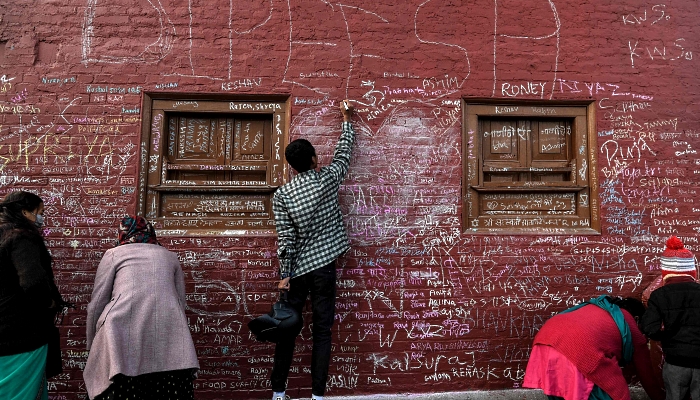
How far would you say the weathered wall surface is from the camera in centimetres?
379

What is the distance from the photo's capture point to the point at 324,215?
3.49 metres

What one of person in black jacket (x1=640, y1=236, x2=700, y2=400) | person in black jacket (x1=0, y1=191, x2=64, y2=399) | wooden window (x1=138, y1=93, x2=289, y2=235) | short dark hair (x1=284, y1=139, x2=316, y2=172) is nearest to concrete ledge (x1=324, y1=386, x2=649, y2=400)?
person in black jacket (x1=640, y1=236, x2=700, y2=400)

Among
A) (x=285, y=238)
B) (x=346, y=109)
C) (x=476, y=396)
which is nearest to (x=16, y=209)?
(x=285, y=238)

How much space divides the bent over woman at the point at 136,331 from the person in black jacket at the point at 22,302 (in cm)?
35

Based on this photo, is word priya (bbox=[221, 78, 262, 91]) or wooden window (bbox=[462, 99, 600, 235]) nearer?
word priya (bbox=[221, 78, 262, 91])

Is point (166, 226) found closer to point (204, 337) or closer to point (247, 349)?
point (204, 337)

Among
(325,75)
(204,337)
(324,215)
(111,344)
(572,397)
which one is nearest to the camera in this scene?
(111,344)

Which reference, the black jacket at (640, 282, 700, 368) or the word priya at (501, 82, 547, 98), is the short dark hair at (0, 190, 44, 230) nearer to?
the word priya at (501, 82, 547, 98)

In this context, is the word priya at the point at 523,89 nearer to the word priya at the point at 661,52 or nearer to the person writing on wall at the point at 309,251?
the word priya at the point at 661,52

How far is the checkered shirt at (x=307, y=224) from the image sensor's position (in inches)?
134

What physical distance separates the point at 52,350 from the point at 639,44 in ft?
18.6

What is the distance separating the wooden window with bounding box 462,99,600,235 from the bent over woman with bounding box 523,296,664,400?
1065 mm

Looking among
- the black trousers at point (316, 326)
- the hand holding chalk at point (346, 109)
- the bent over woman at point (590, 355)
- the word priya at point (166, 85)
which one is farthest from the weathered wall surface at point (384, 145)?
the bent over woman at point (590, 355)

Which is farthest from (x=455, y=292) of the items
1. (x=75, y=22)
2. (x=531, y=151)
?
(x=75, y=22)
